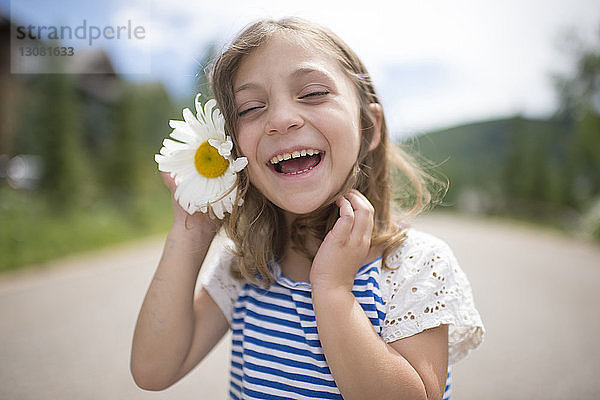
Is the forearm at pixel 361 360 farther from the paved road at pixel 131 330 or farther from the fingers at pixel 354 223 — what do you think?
the paved road at pixel 131 330

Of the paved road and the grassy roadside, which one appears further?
the grassy roadside

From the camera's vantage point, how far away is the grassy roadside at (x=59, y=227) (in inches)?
305

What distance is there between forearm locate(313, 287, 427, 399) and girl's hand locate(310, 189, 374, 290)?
77 millimetres

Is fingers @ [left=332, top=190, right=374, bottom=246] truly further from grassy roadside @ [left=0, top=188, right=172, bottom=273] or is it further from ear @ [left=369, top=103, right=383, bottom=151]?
grassy roadside @ [left=0, top=188, right=172, bottom=273]

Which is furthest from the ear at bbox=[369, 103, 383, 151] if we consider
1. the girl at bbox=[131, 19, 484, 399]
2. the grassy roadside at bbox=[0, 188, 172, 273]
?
the grassy roadside at bbox=[0, 188, 172, 273]

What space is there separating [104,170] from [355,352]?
15.5 metres

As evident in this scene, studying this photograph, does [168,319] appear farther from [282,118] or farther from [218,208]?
[282,118]

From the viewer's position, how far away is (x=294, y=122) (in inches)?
58.9

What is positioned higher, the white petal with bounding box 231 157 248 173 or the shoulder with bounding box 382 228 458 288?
the white petal with bounding box 231 157 248 173

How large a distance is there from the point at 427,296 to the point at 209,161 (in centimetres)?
88

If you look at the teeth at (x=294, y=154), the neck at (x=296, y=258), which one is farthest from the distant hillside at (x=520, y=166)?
the teeth at (x=294, y=154)

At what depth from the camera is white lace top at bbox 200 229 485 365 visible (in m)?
1.46

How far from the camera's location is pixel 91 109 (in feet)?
79.8

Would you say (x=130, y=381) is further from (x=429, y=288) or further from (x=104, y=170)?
(x=104, y=170)
